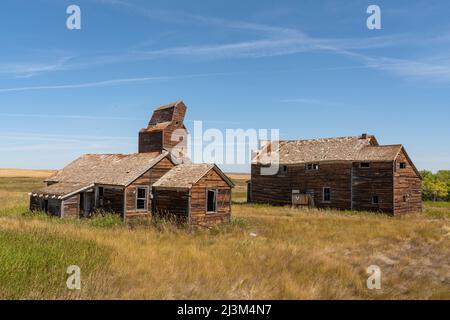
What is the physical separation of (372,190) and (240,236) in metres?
16.6

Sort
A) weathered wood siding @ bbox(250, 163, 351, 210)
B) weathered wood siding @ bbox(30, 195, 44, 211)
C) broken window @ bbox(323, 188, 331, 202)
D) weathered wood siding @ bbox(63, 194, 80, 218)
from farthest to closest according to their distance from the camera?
1. broken window @ bbox(323, 188, 331, 202)
2. weathered wood siding @ bbox(250, 163, 351, 210)
3. weathered wood siding @ bbox(30, 195, 44, 211)
4. weathered wood siding @ bbox(63, 194, 80, 218)

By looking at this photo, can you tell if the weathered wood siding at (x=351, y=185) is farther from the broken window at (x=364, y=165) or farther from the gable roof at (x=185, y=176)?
the gable roof at (x=185, y=176)

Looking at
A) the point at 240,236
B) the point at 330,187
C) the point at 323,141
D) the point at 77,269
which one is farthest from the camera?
the point at 323,141

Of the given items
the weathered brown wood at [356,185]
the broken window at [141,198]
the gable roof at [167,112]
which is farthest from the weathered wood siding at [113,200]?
the weathered brown wood at [356,185]

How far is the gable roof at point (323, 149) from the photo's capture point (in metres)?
32.5

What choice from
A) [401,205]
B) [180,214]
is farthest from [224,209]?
[401,205]

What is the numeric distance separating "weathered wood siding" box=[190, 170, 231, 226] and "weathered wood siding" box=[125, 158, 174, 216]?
334cm

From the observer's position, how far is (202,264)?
10.7 metres

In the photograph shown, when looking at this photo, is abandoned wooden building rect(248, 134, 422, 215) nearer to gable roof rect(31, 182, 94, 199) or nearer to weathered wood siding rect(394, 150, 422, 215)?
weathered wood siding rect(394, 150, 422, 215)

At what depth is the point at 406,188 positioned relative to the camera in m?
31.2

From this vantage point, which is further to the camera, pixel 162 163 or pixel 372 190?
pixel 372 190

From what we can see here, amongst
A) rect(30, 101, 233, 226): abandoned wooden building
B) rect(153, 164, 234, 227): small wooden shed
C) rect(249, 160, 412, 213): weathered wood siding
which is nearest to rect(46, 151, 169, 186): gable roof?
rect(30, 101, 233, 226): abandoned wooden building

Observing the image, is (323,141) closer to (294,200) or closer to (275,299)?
(294,200)

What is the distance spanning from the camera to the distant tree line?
4509cm
